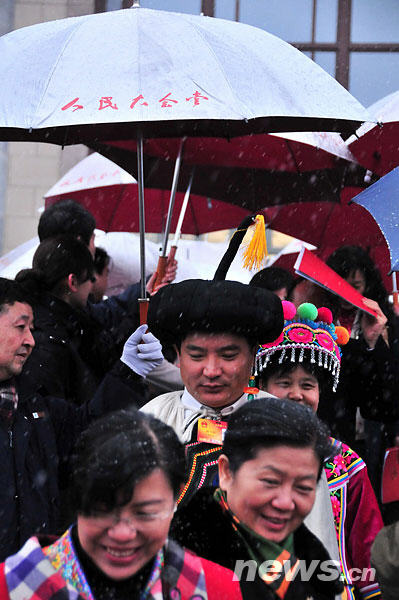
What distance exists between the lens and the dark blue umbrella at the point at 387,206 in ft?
12.2

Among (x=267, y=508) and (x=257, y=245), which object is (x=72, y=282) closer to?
(x=257, y=245)

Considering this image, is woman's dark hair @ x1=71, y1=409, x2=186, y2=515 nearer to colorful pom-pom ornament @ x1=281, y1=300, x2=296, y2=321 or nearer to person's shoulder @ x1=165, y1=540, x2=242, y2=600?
person's shoulder @ x1=165, y1=540, x2=242, y2=600

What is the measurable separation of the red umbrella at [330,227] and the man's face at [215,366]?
354 cm

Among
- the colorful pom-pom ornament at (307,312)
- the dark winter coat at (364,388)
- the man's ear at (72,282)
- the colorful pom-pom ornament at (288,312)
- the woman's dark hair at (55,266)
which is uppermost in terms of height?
the colorful pom-pom ornament at (288,312)

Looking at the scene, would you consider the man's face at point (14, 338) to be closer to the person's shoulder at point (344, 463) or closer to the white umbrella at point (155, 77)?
the white umbrella at point (155, 77)

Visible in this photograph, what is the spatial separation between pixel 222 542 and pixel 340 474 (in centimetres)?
99

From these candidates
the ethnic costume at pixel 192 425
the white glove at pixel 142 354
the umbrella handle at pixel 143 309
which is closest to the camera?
the ethnic costume at pixel 192 425

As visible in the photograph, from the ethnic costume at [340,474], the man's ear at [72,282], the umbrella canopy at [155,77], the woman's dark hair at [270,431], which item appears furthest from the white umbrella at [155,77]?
the woman's dark hair at [270,431]

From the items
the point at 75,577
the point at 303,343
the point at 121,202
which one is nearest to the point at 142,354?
the point at 303,343

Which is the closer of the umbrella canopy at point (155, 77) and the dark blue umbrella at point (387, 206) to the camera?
the dark blue umbrella at point (387, 206)

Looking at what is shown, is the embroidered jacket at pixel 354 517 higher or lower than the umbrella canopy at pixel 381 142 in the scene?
lower

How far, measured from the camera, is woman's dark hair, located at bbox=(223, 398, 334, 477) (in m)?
2.46

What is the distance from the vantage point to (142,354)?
369 cm

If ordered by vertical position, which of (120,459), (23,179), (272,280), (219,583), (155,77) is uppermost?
(155,77)
